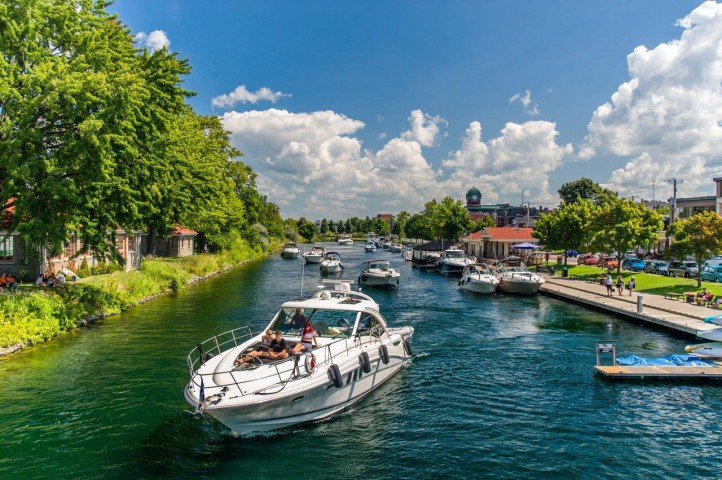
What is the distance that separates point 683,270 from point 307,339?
4298cm

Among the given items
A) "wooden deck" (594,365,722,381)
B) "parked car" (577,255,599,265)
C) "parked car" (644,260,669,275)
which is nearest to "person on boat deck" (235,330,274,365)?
"wooden deck" (594,365,722,381)

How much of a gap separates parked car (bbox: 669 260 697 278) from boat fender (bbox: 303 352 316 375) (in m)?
43.1

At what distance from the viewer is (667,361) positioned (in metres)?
20.9

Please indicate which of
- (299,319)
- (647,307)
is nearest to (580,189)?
(647,307)

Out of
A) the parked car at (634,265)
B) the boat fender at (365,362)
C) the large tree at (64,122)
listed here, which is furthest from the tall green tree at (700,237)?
the large tree at (64,122)

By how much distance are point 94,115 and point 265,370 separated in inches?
675

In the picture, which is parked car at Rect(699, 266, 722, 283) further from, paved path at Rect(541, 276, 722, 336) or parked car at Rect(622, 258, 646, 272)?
parked car at Rect(622, 258, 646, 272)

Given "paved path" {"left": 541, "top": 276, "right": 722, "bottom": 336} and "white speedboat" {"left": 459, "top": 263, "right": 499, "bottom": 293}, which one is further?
"white speedboat" {"left": 459, "top": 263, "right": 499, "bottom": 293}

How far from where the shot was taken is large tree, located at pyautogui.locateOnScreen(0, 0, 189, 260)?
23344 millimetres

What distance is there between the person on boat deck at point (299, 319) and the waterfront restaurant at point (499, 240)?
202 ft

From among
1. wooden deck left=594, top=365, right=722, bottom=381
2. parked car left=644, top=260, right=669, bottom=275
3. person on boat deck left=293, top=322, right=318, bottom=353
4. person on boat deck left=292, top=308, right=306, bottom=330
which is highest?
parked car left=644, top=260, right=669, bottom=275

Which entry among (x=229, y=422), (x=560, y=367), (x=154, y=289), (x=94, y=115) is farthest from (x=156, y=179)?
(x=560, y=367)

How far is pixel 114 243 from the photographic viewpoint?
2856cm

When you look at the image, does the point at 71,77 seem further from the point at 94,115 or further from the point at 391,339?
the point at 391,339
